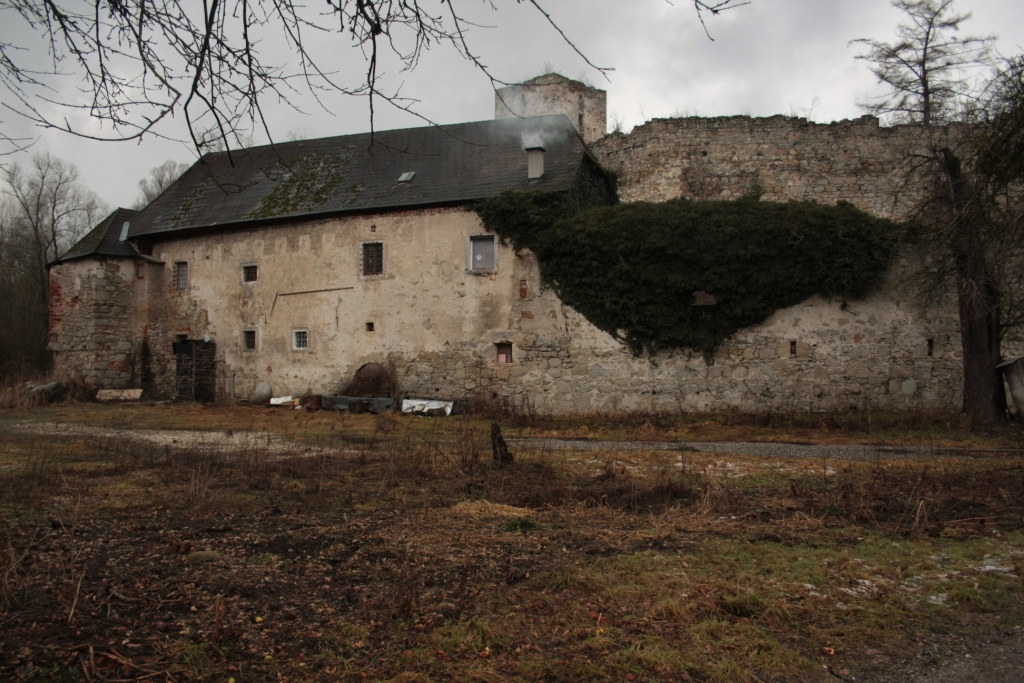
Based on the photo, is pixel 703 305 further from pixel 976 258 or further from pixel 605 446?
pixel 605 446

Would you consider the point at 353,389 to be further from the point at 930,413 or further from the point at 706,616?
the point at 706,616

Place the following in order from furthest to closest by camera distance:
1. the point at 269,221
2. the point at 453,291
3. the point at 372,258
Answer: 1. the point at 269,221
2. the point at 372,258
3. the point at 453,291

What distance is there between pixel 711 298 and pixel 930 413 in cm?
483

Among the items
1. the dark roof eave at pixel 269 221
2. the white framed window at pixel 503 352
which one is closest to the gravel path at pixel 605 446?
the white framed window at pixel 503 352

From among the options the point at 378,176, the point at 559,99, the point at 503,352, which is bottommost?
the point at 503,352

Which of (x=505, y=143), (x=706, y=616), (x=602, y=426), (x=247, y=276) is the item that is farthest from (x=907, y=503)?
(x=247, y=276)

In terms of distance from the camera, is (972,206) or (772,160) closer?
(972,206)

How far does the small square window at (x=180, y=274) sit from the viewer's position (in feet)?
76.0

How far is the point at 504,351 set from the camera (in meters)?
18.7

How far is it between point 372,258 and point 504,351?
475 cm

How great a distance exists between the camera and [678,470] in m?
9.02

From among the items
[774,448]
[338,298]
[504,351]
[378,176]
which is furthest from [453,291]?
[774,448]

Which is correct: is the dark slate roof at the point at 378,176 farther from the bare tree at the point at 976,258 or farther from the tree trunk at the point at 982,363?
the tree trunk at the point at 982,363

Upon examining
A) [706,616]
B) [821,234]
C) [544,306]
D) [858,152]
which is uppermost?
[858,152]
